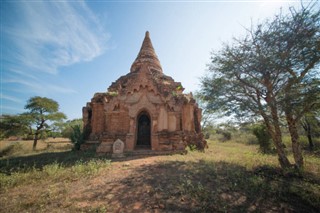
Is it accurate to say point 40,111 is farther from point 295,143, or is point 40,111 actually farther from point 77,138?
point 295,143

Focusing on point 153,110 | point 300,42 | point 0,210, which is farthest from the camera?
point 153,110

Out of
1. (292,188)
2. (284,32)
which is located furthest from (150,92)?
(292,188)

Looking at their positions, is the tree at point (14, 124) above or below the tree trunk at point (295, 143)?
above

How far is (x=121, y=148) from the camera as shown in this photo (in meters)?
9.30

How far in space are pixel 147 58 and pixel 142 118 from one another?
7.38 m

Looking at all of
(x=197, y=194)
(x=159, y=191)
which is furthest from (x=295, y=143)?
(x=159, y=191)

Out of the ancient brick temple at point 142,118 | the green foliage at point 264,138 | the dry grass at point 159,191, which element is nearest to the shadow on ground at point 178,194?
the dry grass at point 159,191

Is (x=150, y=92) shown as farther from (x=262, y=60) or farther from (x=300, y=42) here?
(x=300, y=42)

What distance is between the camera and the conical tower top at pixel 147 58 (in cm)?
1630

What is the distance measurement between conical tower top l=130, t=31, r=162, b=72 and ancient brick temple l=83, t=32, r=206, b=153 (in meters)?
4.36

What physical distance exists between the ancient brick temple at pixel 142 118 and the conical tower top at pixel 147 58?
436 centimetres

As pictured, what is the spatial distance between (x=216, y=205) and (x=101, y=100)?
11817 millimetres

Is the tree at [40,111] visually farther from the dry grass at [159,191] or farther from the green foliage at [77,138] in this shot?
the dry grass at [159,191]

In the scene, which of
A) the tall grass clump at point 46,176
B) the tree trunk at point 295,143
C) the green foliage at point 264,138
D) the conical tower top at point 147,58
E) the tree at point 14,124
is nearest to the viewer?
the tall grass clump at point 46,176
